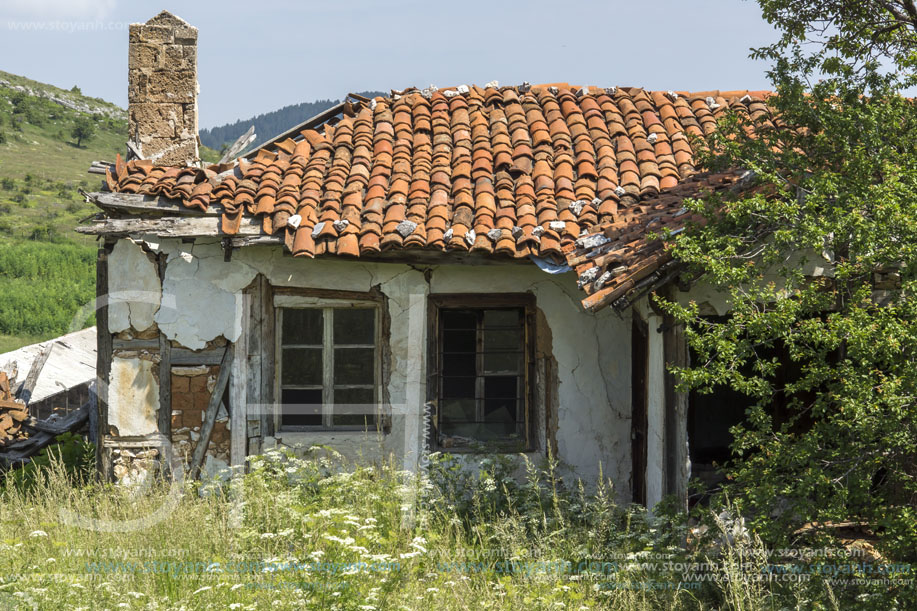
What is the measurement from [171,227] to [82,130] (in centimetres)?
5697

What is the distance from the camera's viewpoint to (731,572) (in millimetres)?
4285

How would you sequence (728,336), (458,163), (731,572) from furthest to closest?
(458,163)
(728,336)
(731,572)

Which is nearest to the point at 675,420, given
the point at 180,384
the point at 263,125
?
the point at 180,384

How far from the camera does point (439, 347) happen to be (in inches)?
304

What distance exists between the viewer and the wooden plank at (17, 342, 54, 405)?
11969 millimetres

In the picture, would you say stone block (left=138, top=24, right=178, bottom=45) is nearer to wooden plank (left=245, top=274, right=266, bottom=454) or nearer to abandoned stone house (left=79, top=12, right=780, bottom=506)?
abandoned stone house (left=79, top=12, right=780, bottom=506)

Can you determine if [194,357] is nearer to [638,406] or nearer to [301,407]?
[301,407]

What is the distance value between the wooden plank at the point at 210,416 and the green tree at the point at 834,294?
419cm

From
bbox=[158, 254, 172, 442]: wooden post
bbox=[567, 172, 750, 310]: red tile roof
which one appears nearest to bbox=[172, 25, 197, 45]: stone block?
bbox=[158, 254, 172, 442]: wooden post

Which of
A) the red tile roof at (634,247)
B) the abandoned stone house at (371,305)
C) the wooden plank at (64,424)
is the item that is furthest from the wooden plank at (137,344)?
the red tile roof at (634,247)

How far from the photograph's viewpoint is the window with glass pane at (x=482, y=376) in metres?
7.77

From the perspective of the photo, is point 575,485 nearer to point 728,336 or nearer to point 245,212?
point 728,336

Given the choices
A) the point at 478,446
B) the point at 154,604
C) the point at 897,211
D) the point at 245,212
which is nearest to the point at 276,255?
the point at 245,212

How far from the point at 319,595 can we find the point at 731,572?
2188 mm
